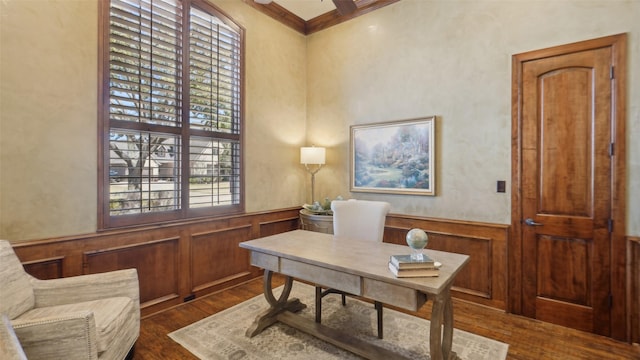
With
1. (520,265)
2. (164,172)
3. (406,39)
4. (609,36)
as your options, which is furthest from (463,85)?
(164,172)

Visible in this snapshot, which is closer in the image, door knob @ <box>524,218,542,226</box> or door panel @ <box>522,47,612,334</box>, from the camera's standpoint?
door panel @ <box>522,47,612,334</box>

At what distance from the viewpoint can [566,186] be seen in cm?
261

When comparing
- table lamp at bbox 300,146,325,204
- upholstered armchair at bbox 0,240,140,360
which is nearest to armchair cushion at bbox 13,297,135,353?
upholstered armchair at bbox 0,240,140,360

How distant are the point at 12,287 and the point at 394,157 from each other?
333cm

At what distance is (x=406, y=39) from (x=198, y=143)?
2.58m

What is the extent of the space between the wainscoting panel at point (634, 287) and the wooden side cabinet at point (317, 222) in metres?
2.61

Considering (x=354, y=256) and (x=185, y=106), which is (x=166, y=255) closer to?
(x=185, y=106)

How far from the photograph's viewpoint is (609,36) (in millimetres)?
2414

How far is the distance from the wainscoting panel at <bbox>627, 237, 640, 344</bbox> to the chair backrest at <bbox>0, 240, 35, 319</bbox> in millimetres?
4229

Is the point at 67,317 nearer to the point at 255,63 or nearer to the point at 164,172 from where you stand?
the point at 164,172

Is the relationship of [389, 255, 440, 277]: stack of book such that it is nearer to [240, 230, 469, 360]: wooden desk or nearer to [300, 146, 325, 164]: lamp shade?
[240, 230, 469, 360]: wooden desk

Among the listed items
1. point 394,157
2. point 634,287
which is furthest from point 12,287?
point 634,287

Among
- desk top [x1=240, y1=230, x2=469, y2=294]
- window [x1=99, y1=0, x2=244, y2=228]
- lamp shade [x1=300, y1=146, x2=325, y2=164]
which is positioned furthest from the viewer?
lamp shade [x1=300, y1=146, x2=325, y2=164]

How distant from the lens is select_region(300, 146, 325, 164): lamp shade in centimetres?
398
